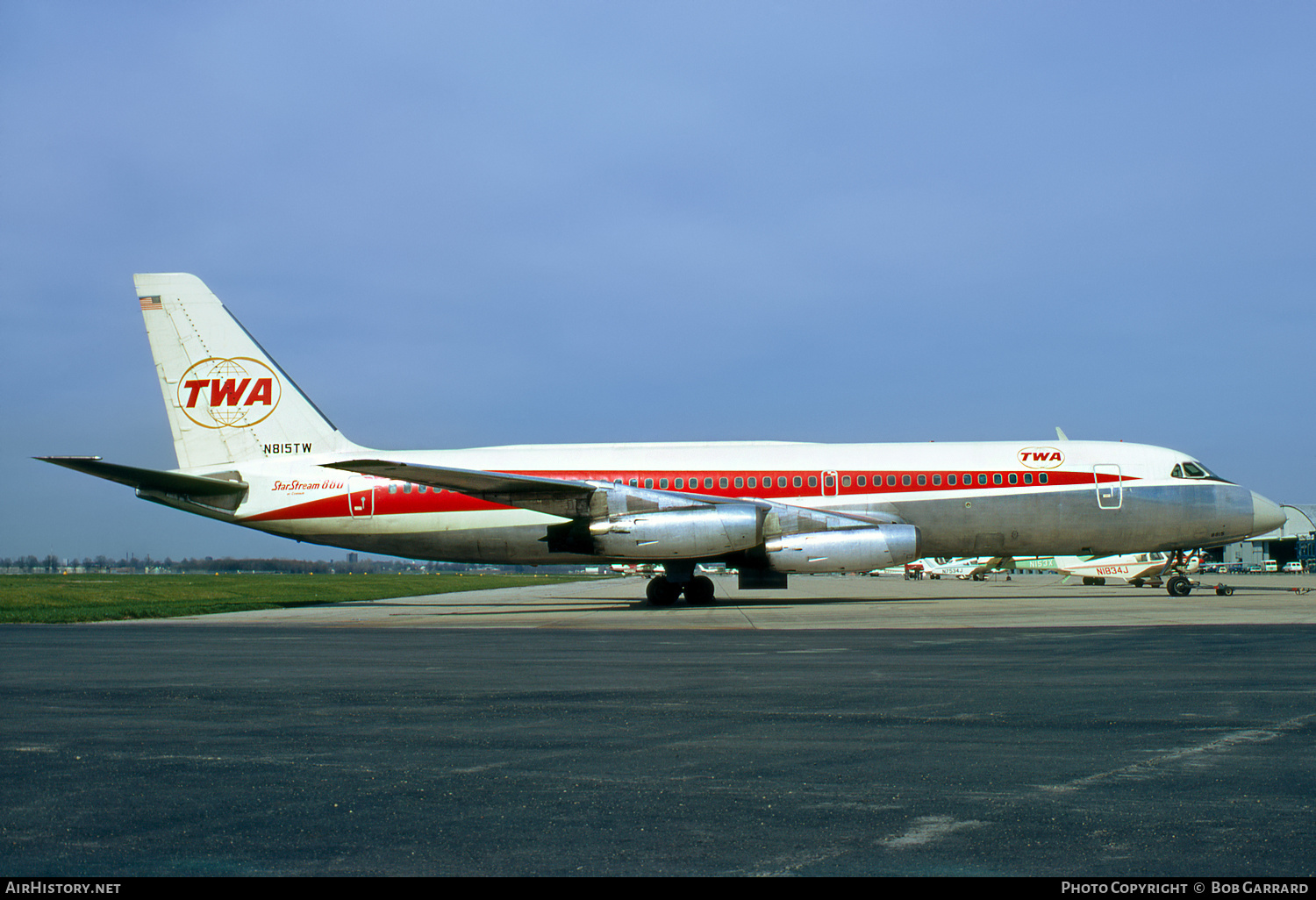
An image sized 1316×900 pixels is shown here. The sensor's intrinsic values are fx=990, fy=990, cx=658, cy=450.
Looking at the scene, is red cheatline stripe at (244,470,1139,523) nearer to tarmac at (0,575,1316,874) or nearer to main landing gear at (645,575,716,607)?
main landing gear at (645,575,716,607)

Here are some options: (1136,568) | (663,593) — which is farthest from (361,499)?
(1136,568)

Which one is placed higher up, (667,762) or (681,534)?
(681,534)

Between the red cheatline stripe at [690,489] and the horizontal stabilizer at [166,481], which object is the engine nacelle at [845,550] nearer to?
the red cheatline stripe at [690,489]

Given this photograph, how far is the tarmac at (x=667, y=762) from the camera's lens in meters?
3.93

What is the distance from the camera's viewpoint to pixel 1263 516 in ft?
87.6

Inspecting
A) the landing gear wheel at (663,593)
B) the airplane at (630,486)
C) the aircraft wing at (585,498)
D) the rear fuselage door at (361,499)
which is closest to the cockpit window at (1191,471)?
the airplane at (630,486)

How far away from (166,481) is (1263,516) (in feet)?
94.1

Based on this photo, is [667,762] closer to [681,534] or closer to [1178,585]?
[681,534]

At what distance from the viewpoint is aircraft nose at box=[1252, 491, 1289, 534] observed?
1047 inches

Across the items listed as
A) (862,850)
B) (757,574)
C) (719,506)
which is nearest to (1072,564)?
(757,574)

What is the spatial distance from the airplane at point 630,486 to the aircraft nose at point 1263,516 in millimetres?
51

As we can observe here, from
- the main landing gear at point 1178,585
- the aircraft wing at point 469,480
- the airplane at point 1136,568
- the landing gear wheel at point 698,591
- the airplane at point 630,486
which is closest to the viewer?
the aircraft wing at point 469,480

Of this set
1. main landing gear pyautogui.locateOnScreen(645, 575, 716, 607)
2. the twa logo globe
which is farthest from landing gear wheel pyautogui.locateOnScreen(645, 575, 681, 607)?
the twa logo globe

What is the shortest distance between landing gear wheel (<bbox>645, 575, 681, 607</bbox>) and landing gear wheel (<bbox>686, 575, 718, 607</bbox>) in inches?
15.4
